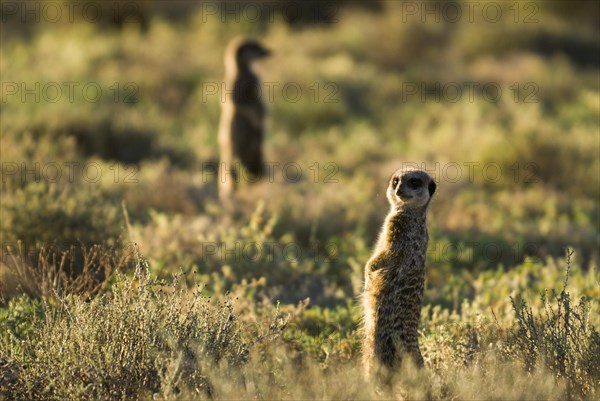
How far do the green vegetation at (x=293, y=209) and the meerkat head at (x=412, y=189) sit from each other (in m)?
0.65

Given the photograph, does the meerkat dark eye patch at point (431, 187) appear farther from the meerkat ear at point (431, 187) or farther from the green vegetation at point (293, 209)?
the green vegetation at point (293, 209)

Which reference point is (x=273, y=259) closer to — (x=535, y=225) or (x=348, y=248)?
(x=348, y=248)

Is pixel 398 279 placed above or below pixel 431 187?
below

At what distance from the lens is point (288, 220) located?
721cm

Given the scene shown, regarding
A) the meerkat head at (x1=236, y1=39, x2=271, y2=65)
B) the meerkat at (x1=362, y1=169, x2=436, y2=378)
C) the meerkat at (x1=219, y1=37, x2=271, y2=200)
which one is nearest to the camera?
the meerkat at (x1=362, y1=169, x2=436, y2=378)

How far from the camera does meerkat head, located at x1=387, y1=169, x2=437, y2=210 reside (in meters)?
4.39

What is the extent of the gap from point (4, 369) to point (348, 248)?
342 cm

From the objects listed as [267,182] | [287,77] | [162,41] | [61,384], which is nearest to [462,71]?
[287,77]

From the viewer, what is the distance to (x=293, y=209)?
24.1ft

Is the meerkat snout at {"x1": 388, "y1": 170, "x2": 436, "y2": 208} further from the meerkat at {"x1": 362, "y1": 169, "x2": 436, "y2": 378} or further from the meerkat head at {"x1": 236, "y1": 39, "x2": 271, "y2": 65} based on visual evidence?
the meerkat head at {"x1": 236, "y1": 39, "x2": 271, "y2": 65}

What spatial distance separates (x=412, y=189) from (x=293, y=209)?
118 inches

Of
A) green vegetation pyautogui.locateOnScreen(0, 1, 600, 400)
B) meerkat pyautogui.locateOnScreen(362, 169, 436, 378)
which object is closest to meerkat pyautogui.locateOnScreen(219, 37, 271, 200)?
green vegetation pyautogui.locateOnScreen(0, 1, 600, 400)

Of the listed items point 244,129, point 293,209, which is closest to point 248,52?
point 244,129

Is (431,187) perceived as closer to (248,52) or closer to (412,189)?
(412,189)
